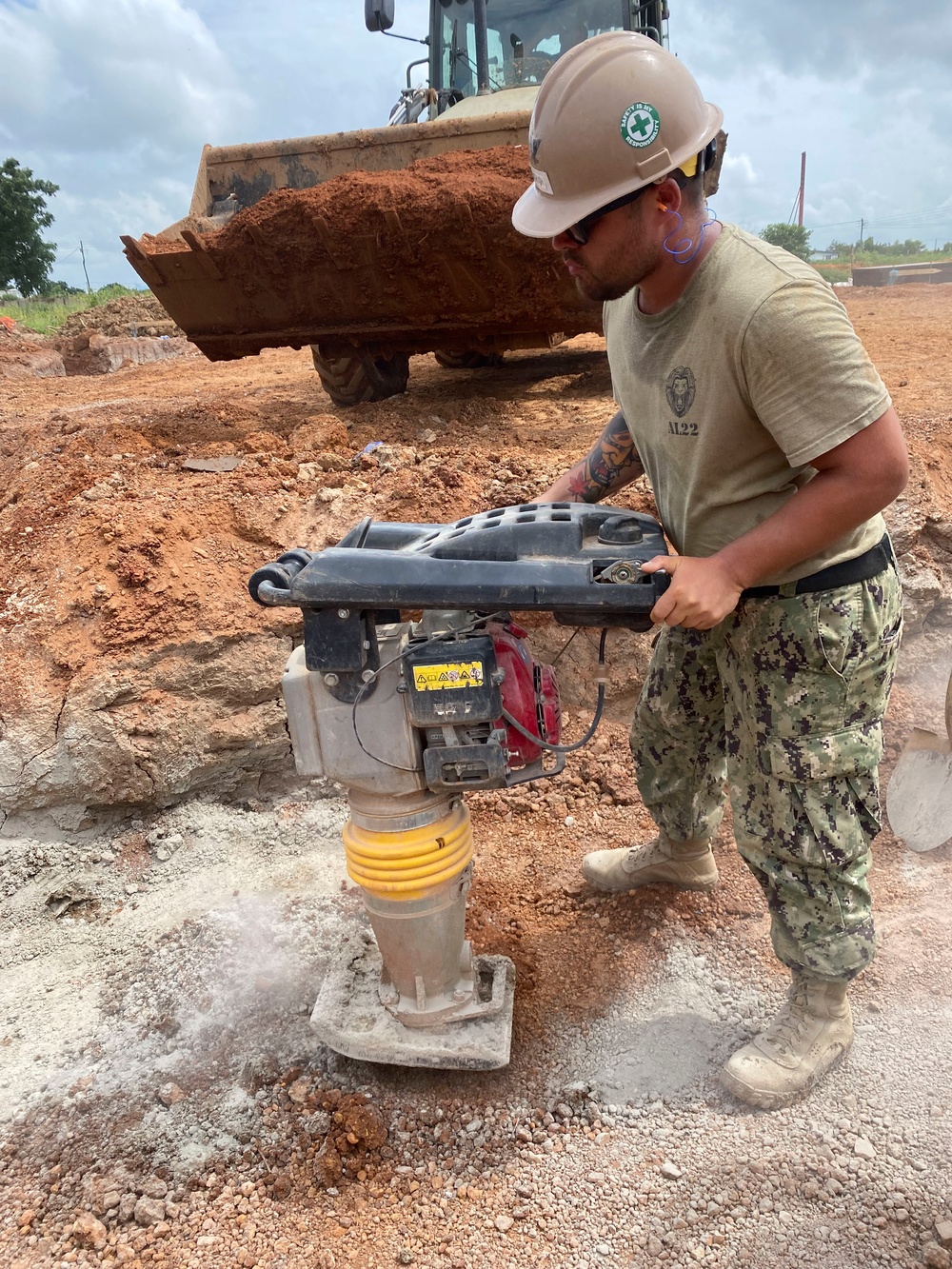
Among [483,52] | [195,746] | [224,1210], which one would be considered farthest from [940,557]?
[483,52]

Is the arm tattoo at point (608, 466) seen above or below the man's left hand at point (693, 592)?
above

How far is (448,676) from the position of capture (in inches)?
62.5

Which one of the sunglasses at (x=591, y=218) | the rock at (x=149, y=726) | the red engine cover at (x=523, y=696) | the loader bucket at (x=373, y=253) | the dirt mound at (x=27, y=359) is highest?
the dirt mound at (x=27, y=359)

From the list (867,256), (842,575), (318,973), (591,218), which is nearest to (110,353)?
(318,973)

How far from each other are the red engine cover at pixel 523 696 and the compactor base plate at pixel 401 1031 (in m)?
0.66

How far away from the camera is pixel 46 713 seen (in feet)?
9.29

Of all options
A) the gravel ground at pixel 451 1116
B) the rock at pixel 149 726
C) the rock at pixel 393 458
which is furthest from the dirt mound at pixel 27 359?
the gravel ground at pixel 451 1116

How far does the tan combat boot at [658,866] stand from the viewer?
96.8 inches

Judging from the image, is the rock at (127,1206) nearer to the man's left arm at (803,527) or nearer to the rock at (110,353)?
the man's left arm at (803,527)

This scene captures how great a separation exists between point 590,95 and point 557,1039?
204 cm

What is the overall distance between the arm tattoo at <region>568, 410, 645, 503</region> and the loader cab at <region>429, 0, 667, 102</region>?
563 centimetres

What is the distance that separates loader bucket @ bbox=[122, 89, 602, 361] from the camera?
4.57 m

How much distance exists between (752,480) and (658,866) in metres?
1.31

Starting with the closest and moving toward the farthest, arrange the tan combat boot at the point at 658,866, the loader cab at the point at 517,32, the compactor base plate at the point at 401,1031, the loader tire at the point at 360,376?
the compactor base plate at the point at 401,1031 < the tan combat boot at the point at 658,866 < the loader tire at the point at 360,376 < the loader cab at the point at 517,32
